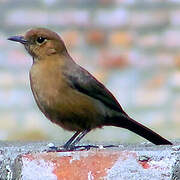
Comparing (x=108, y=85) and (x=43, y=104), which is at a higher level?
(x=43, y=104)

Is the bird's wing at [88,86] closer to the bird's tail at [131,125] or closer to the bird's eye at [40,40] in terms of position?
the bird's tail at [131,125]

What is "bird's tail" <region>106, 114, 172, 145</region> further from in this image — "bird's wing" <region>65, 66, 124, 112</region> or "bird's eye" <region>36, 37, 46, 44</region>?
"bird's eye" <region>36, 37, 46, 44</region>

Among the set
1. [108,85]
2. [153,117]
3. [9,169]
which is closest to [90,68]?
[108,85]

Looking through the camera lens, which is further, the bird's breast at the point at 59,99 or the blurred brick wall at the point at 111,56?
the blurred brick wall at the point at 111,56

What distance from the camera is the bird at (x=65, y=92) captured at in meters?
3.72

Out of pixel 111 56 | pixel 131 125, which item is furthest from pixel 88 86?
pixel 111 56

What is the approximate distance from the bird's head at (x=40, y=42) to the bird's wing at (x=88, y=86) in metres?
0.16

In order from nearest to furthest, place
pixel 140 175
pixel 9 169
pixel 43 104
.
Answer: pixel 140 175, pixel 9 169, pixel 43 104

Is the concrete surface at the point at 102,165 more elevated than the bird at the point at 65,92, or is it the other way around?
the concrete surface at the point at 102,165

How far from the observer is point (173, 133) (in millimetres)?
6184

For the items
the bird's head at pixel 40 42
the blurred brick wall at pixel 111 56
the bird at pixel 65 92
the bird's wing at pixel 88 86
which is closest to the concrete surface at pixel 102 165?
the bird at pixel 65 92

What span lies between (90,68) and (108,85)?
178 millimetres

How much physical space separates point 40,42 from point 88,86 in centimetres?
30

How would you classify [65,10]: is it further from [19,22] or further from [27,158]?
[27,158]
